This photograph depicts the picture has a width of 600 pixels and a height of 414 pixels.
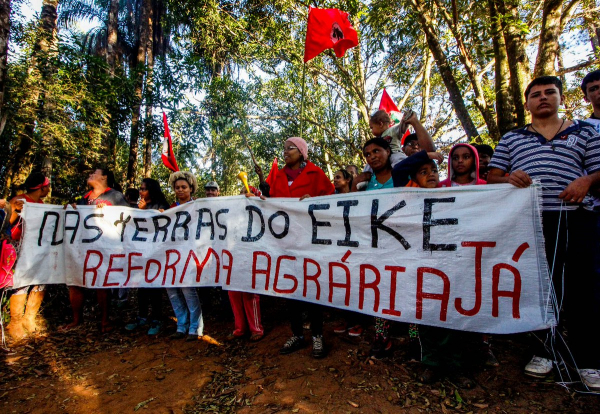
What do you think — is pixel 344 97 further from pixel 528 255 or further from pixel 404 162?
pixel 528 255

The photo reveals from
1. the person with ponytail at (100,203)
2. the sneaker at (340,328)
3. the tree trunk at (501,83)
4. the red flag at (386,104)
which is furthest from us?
the red flag at (386,104)

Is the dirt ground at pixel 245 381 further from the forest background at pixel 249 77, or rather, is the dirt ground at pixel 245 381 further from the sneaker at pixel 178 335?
the forest background at pixel 249 77

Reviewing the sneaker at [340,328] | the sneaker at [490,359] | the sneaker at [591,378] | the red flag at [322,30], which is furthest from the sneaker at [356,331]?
the red flag at [322,30]

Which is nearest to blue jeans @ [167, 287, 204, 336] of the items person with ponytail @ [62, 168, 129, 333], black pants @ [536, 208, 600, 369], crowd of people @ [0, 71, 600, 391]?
crowd of people @ [0, 71, 600, 391]

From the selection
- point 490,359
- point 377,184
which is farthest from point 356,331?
point 377,184

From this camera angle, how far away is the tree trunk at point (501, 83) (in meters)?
4.83

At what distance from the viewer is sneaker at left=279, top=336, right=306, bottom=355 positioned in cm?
319

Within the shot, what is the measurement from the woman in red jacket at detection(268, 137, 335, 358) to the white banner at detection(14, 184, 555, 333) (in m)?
0.21

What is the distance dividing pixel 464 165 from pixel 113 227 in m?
3.74

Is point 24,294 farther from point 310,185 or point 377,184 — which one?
point 377,184

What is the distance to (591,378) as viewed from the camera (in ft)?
7.32

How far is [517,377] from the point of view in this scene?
8.30 ft

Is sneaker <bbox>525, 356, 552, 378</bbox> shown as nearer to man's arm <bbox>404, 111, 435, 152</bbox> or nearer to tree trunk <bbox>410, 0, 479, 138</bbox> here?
man's arm <bbox>404, 111, 435, 152</bbox>

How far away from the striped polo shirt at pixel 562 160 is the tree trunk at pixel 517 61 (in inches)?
108
